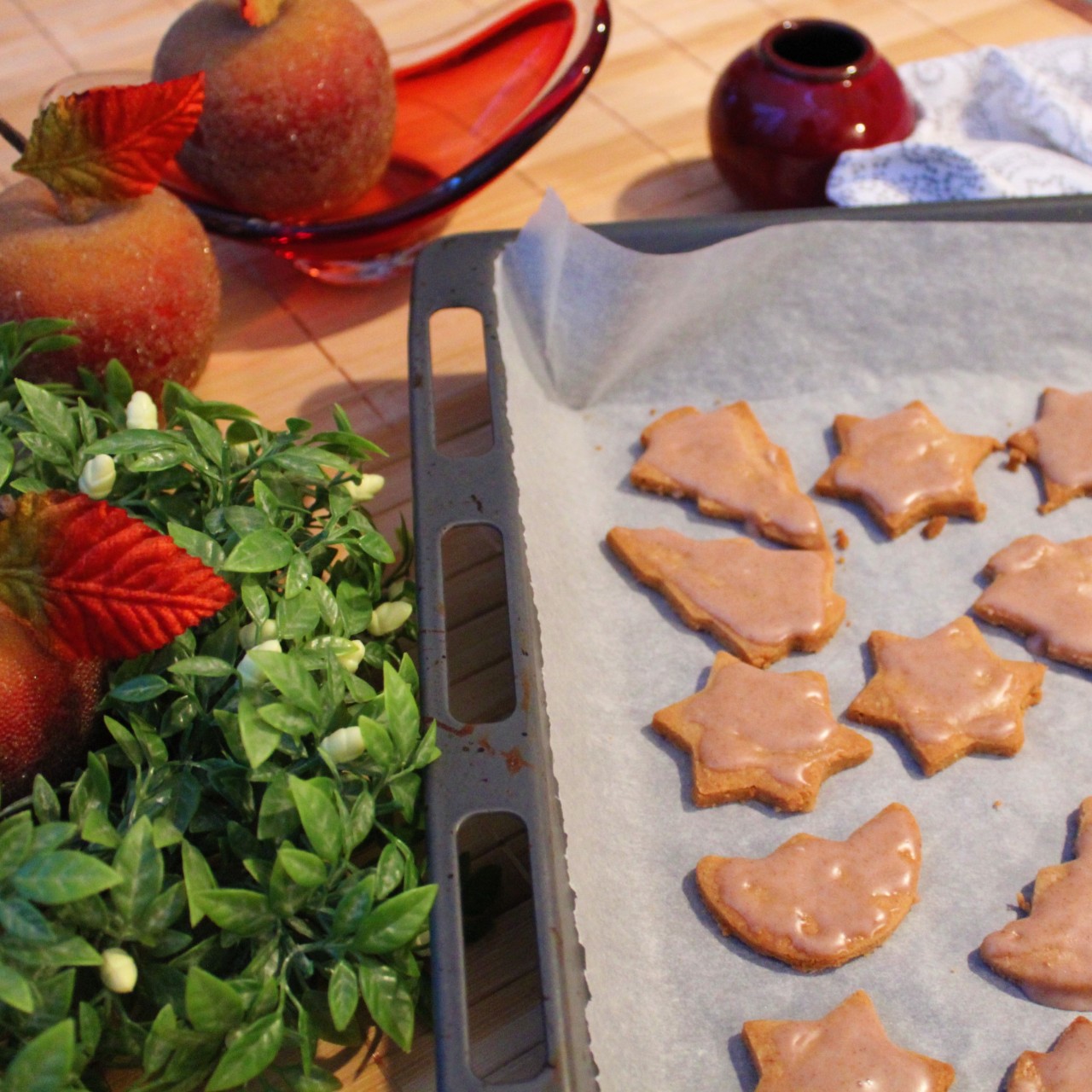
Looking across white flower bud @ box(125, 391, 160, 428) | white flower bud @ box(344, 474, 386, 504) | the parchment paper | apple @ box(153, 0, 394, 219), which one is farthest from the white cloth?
white flower bud @ box(125, 391, 160, 428)

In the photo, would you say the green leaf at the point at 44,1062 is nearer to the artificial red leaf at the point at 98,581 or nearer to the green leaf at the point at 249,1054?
the green leaf at the point at 249,1054

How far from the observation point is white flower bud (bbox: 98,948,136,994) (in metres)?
0.61

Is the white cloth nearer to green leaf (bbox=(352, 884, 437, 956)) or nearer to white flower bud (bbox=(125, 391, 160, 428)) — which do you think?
white flower bud (bbox=(125, 391, 160, 428))

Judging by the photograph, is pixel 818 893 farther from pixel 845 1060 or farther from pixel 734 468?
pixel 734 468

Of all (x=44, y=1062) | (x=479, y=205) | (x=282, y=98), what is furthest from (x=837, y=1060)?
(x=479, y=205)

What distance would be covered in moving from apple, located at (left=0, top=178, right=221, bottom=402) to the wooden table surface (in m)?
0.18

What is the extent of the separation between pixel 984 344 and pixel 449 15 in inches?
35.9

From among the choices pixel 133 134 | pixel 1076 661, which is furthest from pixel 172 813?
pixel 1076 661

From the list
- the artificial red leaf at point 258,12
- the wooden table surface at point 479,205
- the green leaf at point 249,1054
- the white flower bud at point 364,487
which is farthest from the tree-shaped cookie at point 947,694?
the artificial red leaf at point 258,12

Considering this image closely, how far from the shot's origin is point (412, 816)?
2.44ft

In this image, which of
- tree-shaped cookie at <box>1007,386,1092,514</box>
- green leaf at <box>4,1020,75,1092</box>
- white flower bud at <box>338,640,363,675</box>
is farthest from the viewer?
tree-shaped cookie at <box>1007,386,1092,514</box>

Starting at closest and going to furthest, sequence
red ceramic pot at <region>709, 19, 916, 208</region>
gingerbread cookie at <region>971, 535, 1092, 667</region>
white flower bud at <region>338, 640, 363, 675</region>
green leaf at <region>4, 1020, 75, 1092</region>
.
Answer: green leaf at <region>4, 1020, 75, 1092</region> → white flower bud at <region>338, 640, 363, 675</region> → gingerbread cookie at <region>971, 535, 1092, 667</region> → red ceramic pot at <region>709, 19, 916, 208</region>

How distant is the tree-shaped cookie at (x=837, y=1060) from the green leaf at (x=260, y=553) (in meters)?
0.43

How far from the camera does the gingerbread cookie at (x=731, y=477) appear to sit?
3.57 feet
